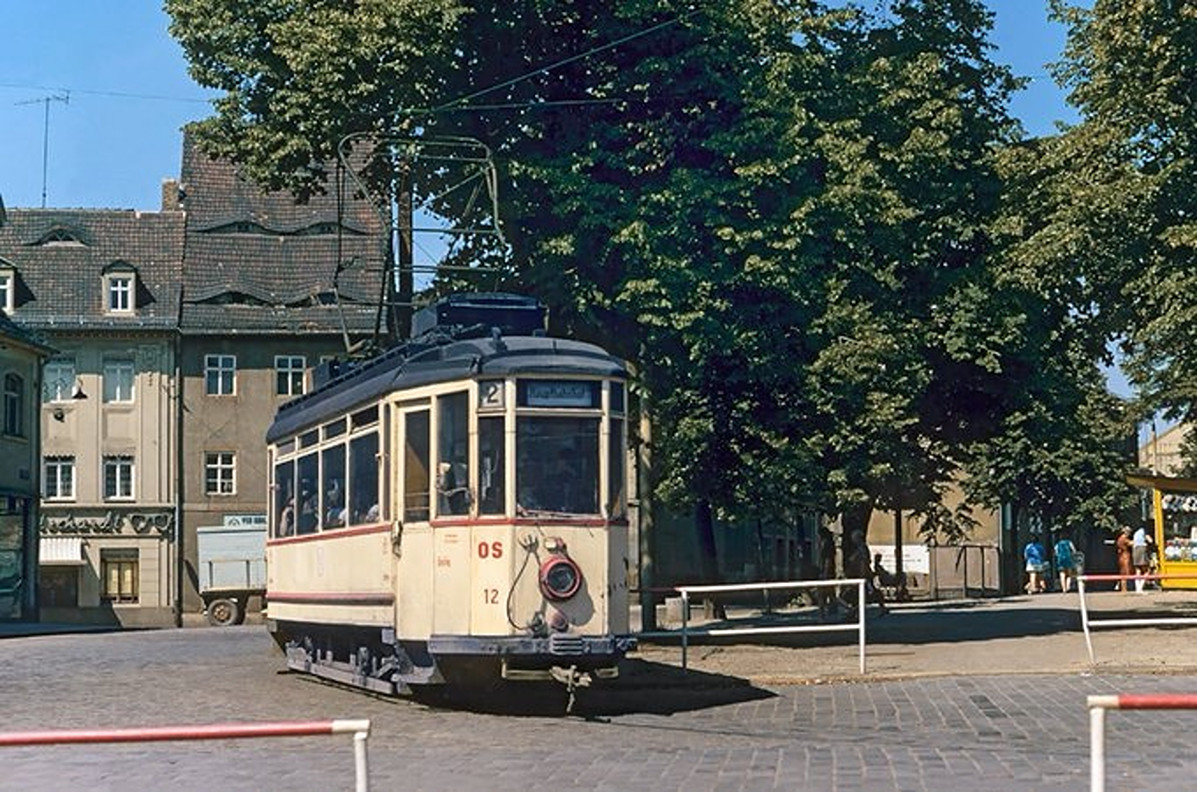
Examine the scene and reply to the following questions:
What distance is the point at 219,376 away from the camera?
65.3 m

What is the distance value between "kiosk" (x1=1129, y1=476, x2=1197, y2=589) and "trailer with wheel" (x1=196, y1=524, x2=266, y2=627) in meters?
24.1

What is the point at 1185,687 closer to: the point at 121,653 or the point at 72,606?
the point at 121,653

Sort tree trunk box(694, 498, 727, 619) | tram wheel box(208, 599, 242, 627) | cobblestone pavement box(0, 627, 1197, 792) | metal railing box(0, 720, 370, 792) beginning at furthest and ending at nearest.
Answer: tram wheel box(208, 599, 242, 627) → tree trunk box(694, 498, 727, 619) → cobblestone pavement box(0, 627, 1197, 792) → metal railing box(0, 720, 370, 792)

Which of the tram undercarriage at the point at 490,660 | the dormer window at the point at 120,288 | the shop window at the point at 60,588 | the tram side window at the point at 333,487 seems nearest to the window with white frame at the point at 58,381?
the dormer window at the point at 120,288

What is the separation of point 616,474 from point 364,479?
117 inches

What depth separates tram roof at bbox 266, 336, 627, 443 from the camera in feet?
58.9

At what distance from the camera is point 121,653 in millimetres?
30922

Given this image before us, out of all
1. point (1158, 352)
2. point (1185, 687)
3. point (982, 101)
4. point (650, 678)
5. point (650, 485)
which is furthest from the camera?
point (982, 101)

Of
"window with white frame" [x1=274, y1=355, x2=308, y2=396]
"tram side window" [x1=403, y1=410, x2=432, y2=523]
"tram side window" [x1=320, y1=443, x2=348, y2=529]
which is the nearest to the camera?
"tram side window" [x1=403, y1=410, x2=432, y2=523]

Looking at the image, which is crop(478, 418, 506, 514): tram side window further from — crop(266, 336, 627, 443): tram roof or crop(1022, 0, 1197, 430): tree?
crop(1022, 0, 1197, 430): tree

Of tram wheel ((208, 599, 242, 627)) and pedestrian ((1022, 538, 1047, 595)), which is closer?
tram wheel ((208, 599, 242, 627))

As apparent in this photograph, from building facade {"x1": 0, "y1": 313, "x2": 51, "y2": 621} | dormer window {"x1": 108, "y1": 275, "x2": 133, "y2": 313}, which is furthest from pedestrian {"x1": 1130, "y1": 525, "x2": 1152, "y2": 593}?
dormer window {"x1": 108, "y1": 275, "x2": 133, "y2": 313}

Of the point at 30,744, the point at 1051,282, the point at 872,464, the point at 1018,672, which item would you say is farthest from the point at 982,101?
the point at 30,744

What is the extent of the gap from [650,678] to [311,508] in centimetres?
428
